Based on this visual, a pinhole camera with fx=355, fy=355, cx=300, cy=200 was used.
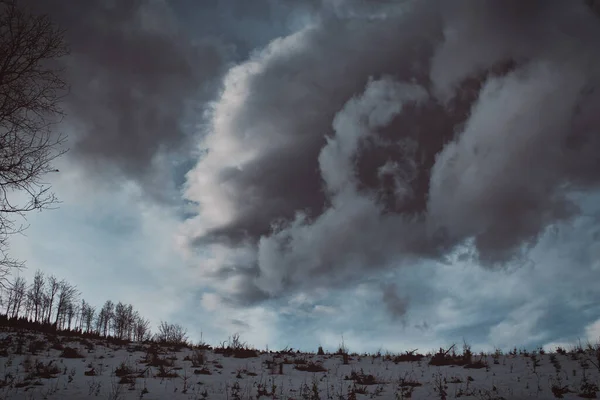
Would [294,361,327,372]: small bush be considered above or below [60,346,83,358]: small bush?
below

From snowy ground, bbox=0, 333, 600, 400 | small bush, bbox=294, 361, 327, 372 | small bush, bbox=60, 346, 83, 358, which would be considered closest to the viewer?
snowy ground, bbox=0, 333, 600, 400

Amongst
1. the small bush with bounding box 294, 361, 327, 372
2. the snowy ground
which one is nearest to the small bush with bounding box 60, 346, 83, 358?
the snowy ground

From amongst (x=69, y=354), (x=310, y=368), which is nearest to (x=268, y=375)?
(x=310, y=368)

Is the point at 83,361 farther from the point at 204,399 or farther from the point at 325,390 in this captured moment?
the point at 325,390

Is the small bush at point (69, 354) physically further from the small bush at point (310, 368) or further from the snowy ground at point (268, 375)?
the small bush at point (310, 368)

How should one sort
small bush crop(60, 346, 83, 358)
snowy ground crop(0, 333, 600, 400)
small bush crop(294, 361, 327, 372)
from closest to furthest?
snowy ground crop(0, 333, 600, 400) < small bush crop(60, 346, 83, 358) < small bush crop(294, 361, 327, 372)

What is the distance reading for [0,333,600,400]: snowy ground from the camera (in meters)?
9.80

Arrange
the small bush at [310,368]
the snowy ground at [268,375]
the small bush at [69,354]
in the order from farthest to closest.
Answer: the small bush at [310,368], the small bush at [69,354], the snowy ground at [268,375]

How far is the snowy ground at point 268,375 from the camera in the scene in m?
9.80

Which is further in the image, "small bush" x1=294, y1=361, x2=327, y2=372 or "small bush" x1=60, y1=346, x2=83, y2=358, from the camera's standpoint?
"small bush" x1=294, y1=361, x2=327, y2=372

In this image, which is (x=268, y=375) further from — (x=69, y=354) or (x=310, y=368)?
(x=69, y=354)

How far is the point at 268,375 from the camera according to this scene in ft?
44.2

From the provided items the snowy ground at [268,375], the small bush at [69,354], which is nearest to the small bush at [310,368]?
the snowy ground at [268,375]

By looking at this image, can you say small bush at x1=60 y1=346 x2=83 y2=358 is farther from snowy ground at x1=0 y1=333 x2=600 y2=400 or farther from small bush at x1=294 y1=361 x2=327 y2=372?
small bush at x1=294 y1=361 x2=327 y2=372
